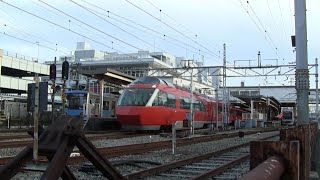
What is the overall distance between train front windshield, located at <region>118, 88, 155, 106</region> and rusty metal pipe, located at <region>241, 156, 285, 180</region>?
24648 mm

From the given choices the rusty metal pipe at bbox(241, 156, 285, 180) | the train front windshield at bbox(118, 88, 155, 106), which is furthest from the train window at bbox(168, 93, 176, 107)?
the rusty metal pipe at bbox(241, 156, 285, 180)

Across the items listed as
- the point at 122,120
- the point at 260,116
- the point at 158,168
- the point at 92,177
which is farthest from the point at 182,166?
the point at 260,116

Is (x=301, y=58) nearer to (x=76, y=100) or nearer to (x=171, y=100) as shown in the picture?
(x=171, y=100)

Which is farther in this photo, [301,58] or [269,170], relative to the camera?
[301,58]

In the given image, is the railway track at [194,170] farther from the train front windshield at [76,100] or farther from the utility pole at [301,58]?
the train front windshield at [76,100]

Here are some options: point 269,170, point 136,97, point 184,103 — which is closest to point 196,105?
point 184,103

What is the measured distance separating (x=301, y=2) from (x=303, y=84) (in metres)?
2.96

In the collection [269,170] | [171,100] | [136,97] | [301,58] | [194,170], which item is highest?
[301,58]

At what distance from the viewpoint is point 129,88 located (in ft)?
94.3

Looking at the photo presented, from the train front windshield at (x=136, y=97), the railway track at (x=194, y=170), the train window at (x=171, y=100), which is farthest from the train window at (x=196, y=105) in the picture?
the railway track at (x=194, y=170)

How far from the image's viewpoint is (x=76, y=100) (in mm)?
38719

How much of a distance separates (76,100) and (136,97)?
12.1m

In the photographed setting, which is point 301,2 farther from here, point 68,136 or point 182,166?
point 68,136

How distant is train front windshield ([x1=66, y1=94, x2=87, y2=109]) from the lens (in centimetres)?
3841
